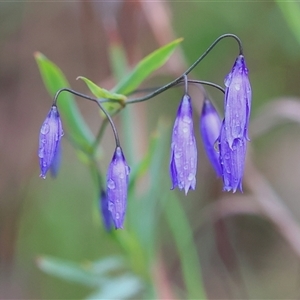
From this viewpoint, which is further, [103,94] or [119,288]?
[119,288]

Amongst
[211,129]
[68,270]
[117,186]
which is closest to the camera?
[117,186]

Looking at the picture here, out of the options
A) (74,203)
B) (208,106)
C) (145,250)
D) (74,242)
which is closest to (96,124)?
(74,203)

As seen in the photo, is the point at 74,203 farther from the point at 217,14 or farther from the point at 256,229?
the point at 217,14

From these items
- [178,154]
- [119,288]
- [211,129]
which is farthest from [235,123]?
[119,288]

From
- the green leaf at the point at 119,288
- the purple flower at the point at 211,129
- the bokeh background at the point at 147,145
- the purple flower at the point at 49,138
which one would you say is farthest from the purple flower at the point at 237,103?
the bokeh background at the point at 147,145

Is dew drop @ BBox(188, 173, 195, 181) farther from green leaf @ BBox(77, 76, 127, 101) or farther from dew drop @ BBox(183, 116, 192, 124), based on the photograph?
green leaf @ BBox(77, 76, 127, 101)

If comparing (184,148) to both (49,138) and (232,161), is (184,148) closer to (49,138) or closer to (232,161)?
(232,161)

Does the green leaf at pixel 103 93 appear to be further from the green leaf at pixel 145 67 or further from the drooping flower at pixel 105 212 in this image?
the drooping flower at pixel 105 212
